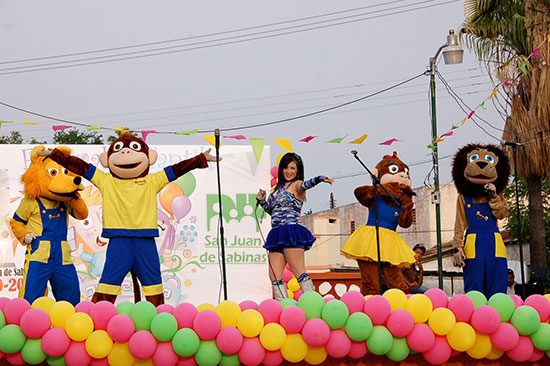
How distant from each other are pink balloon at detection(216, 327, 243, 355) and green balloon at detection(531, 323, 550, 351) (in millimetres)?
1745

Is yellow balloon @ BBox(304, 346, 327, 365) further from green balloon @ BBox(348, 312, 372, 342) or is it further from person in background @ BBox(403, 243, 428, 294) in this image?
person in background @ BBox(403, 243, 428, 294)

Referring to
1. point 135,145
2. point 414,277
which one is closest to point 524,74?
point 414,277

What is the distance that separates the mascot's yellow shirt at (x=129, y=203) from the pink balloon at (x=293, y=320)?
187 cm

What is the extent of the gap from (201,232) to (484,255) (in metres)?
3.67

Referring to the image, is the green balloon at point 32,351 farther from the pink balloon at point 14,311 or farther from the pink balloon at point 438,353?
the pink balloon at point 438,353

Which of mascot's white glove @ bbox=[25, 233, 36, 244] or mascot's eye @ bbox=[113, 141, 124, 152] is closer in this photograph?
mascot's eye @ bbox=[113, 141, 124, 152]

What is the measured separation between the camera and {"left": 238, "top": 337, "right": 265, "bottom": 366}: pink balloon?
424 cm

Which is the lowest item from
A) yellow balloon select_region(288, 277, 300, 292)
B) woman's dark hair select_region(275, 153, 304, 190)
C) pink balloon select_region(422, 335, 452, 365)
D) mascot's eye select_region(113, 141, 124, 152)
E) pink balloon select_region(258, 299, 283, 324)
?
pink balloon select_region(422, 335, 452, 365)

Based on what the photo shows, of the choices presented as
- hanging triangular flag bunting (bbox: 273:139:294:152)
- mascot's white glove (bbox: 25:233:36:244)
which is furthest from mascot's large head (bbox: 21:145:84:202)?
hanging triangular flag bunting (bbox: 273:139:294:152)

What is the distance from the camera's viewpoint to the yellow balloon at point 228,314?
4316mm

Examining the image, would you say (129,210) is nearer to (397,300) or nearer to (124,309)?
(124,309)

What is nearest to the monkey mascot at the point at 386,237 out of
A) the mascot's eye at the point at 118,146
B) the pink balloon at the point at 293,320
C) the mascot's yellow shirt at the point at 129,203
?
the mascot's yellow shirt at the point at 129,203

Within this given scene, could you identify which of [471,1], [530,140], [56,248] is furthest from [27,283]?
[471,1]

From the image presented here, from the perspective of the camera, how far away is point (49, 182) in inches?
248
